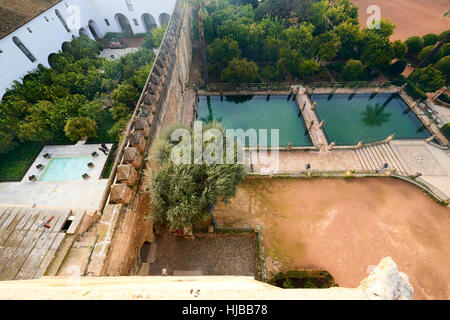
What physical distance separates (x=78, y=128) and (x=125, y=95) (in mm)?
5977

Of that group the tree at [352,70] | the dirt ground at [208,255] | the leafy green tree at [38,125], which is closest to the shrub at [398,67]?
the tree at [352,70]

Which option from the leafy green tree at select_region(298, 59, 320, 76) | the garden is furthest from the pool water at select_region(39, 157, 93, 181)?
the leafy green tree at select_region(298, 59, 320, 76)

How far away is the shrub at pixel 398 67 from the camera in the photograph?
2900cm

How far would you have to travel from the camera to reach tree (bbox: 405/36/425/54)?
29.5 metres

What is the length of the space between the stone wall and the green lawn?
48.2 ft

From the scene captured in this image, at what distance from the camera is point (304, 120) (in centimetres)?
2580

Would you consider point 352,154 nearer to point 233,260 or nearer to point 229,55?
point 233,260

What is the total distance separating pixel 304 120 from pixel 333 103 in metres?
6.13

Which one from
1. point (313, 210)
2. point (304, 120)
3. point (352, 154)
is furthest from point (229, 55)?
point (313, 210)

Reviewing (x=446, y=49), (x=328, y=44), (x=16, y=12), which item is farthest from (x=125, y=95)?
(x=446, y=49)

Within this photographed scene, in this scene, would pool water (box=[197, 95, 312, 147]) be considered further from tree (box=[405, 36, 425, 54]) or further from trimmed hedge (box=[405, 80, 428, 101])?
tree (box=[405, 36, 425, 54])

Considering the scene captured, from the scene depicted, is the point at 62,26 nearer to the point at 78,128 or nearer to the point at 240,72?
the point at 78,128

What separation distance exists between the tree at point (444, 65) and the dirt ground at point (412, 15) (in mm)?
13363

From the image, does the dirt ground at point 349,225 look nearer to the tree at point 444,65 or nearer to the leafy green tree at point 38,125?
the tree at point 444,65
